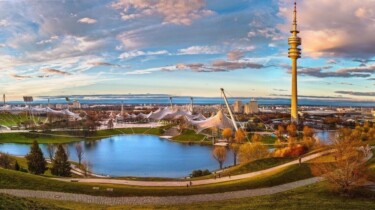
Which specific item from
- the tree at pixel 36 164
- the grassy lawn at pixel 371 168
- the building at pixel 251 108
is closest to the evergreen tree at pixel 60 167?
the tree at pixel 36 164

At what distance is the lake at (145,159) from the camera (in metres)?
40.4

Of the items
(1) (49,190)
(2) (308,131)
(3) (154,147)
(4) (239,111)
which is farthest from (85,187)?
(4) (239,111)

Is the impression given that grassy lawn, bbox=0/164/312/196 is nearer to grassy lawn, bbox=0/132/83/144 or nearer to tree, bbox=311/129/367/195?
tree, bbox=311/129/367/195

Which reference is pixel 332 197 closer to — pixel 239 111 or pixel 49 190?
pixel 49 190

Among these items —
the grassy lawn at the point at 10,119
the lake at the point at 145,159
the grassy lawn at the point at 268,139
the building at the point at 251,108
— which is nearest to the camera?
the lake at the point at 145,159

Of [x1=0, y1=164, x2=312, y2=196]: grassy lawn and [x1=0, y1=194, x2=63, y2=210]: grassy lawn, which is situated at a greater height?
[x1=0, y1=194, x2=63, y2=210]: grassy lawn

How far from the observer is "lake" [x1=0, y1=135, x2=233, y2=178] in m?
40.4

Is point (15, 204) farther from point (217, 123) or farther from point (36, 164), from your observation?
point (217, 123)

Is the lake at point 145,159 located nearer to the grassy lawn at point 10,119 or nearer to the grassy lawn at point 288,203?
the grassy lawn at point 288,203

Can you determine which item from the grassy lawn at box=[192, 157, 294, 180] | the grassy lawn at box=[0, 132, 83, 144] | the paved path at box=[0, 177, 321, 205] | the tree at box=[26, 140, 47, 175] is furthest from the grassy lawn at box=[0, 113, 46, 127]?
the paved path at box=[0, 177, 321, 205]

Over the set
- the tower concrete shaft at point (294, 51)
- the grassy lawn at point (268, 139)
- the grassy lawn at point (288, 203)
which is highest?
the tower concrete shaft at point (294, 51)

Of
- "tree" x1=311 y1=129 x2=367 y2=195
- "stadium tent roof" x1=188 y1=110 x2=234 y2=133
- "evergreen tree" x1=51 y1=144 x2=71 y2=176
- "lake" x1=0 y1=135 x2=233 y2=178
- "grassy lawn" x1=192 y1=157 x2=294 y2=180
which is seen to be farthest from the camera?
"stadium tent roof" x1=188 y1=110 x2=234 y2=133

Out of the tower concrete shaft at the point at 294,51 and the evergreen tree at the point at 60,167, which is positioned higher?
the tower concrete shaft at the point at 294,51

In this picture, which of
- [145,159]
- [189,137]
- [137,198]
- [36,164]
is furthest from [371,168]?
[189,137]
